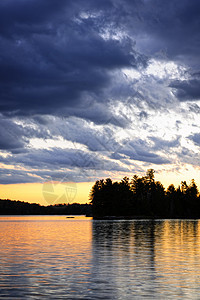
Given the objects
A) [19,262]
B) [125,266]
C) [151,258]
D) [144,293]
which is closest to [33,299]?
[144,293]

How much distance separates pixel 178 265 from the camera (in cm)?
2789

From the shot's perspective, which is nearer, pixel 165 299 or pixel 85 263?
pixel 165 299

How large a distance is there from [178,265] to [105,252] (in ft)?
34.1

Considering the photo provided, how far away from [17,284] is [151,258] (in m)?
13.9

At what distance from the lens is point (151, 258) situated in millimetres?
31922

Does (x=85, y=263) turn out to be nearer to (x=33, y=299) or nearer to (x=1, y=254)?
(x=1, y=254)

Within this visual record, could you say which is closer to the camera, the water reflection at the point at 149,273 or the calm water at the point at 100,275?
the calm water at the point at 100,275

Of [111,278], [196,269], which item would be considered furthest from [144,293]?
[196,269]

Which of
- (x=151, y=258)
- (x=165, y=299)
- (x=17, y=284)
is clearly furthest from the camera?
(x=151, y=258)

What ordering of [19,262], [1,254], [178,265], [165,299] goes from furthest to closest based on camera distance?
1. [1,254]
2. [19,262]
3. [178,265]
4. [165,299]

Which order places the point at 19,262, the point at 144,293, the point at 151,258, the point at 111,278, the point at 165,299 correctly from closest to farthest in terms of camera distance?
the point at 165,299 < the point at 144,293 < the point at 111,278 < the point at 19,262 < the point at 151,258

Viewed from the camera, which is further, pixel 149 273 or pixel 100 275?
pixel 149 273

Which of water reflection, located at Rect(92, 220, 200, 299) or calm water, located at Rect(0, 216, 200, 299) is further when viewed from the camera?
water reflection, located at Rect(92, 220, 200, 299)

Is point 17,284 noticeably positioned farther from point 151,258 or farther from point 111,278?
point 151,258
